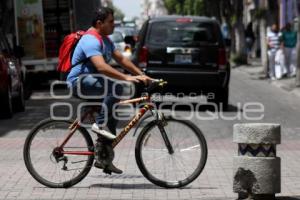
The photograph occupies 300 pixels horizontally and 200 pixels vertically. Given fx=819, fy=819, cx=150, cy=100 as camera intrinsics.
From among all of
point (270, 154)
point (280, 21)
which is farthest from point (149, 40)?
point (280, 21)

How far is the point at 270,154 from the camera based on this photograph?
7098 mm

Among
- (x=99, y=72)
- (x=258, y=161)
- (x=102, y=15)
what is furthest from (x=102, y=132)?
(x=258, y=161)

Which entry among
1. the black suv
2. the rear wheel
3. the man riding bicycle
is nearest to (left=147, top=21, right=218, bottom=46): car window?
the black suv

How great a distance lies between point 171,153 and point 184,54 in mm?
8324

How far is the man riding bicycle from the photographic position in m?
7.73

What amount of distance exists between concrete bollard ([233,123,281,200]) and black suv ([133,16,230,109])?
8.96 meters

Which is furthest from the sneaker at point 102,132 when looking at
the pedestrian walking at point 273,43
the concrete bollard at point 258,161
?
the pedestrian walking at point 273,43

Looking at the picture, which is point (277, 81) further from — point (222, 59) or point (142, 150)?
point (142, 150)

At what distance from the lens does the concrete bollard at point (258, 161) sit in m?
7.00

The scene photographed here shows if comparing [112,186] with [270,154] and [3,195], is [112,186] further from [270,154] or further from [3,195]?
[270,154]

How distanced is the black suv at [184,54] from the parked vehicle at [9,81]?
2.38 meters

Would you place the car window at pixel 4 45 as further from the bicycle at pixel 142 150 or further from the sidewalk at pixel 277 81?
the bicycle at pixel 142 150

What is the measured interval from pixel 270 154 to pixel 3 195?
99.8 inches

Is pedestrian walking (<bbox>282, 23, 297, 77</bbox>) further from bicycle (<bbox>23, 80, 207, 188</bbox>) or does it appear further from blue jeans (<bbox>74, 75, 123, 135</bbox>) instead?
blue jeans (<bbox>74, 75, 123, 135</bbox>)
